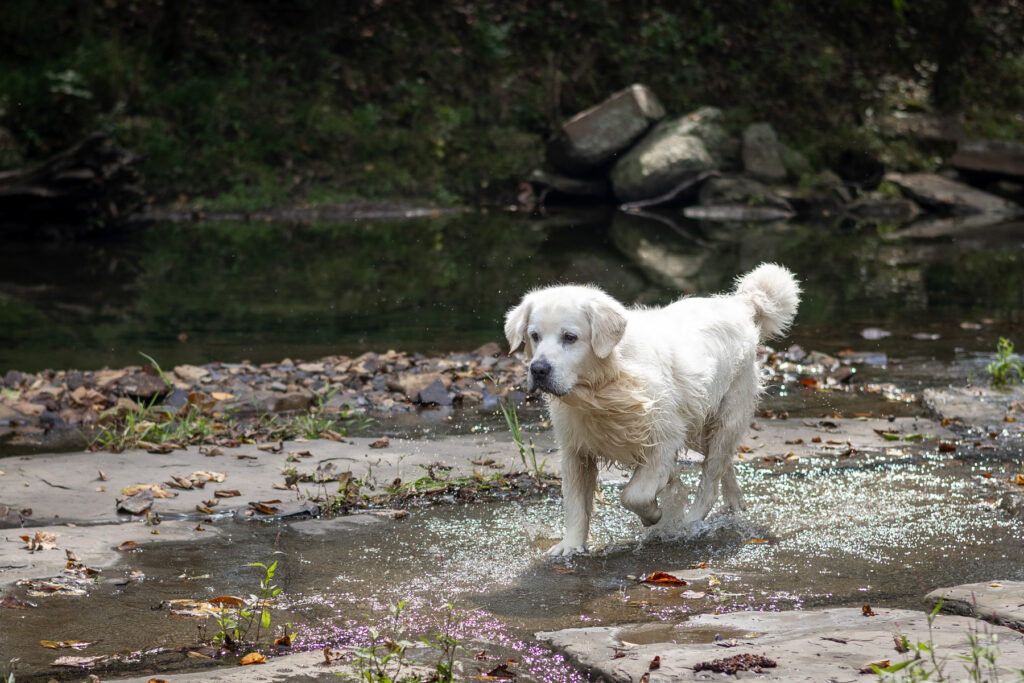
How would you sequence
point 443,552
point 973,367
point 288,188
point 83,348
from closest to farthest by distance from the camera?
point 443,552 < point 973,367 < point 83,348 < point 288,188

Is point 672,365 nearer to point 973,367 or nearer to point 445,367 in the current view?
point 445,367

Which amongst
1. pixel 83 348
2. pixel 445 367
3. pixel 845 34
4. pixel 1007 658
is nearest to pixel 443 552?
pixel 1007 658

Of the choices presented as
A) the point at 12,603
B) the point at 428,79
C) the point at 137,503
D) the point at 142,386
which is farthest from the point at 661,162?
the point at 12,603

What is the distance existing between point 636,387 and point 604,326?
453 millimetres

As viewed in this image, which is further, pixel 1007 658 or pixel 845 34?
pixel 845 34

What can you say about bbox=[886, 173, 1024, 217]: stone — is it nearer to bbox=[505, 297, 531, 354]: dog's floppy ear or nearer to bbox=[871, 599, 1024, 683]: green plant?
bbox=[505, 297, 531, 354]: dog's floppy ear

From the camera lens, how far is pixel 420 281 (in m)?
15.1

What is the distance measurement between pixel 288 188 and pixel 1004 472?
60.9ft

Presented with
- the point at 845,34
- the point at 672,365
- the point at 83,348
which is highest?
the point at 845,34

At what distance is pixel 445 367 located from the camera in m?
9.53

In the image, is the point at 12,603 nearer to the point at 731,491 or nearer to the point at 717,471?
the point at 717,471

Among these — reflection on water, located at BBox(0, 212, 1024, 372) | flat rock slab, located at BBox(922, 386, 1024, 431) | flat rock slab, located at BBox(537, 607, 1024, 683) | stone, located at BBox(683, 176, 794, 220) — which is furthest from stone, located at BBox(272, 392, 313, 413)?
stone, located at BBox(683, 176, 794, 220)

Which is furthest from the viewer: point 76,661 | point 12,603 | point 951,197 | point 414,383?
point 951,197

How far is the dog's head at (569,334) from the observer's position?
5.02m
